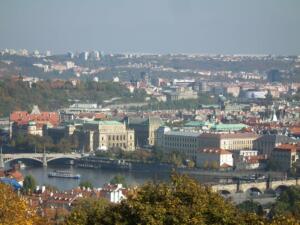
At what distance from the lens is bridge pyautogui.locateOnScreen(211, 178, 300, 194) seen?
1831cm

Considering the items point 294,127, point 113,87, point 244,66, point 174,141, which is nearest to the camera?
point 174,141

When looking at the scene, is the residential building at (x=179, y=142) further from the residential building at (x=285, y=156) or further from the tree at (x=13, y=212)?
the tree at (x=13, y=212)

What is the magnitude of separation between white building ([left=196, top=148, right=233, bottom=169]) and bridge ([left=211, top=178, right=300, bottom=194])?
390 cm

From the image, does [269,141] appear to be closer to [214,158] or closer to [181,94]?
[214,158]

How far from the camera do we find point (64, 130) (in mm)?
29891

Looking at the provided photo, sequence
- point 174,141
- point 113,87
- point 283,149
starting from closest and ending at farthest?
point 283,149 → point 174,141 → point 113,87

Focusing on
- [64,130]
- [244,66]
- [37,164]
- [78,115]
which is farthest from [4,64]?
[37,164]

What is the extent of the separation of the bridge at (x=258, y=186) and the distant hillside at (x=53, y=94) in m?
17.7

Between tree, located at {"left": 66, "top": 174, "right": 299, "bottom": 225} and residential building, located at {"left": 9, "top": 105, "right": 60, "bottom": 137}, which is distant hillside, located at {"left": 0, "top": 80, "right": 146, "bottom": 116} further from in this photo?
tree, located at {"left": 66, "top": 174, "right": 299, "bottom": 225}

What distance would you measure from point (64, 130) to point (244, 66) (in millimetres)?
41446

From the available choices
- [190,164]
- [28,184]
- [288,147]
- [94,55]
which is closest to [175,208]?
[28,184]

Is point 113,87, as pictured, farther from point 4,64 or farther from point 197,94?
point 4,64

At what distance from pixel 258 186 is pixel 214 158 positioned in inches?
196

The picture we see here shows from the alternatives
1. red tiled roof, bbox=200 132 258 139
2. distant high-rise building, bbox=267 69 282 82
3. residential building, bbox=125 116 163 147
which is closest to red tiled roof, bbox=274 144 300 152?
red tiled roof, bbox=200 132 258 139
